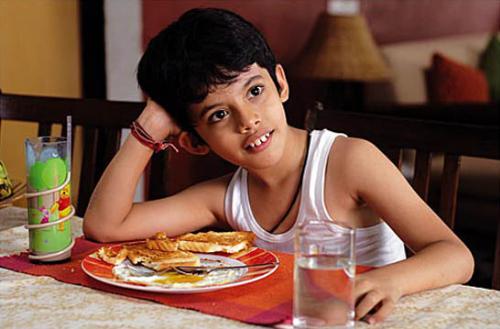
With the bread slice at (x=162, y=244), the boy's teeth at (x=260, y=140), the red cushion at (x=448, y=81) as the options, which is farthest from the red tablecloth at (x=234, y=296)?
the red cushion at (x=448, y=81)

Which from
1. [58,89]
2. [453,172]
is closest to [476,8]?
[58,89]

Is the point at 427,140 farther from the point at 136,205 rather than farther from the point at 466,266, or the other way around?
the point at 136,205

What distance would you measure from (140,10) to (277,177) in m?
1.82

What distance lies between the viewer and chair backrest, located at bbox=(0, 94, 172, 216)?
1.92 meters

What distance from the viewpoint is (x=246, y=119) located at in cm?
150

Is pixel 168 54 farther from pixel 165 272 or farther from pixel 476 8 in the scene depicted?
pixel 476 8

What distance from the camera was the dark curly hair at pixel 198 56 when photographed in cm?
151

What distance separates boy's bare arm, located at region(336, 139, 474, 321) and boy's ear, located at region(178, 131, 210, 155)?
278mm

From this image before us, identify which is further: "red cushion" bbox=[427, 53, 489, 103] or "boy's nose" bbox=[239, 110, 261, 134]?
"red cushion" bbox=[427, 53, 489, 103]

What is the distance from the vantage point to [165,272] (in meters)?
1.31

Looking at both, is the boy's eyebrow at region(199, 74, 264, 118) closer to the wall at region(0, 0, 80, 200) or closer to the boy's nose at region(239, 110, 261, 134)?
the boy's nose at region(239, 110, 261, 134)

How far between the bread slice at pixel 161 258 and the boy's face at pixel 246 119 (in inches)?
9.6

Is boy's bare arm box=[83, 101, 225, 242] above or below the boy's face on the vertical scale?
below

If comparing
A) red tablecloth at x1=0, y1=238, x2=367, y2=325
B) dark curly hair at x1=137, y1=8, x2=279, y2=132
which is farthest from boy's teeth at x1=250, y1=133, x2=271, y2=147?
red tablecloth at x1=0, y1=238, x2=367, y2=325
